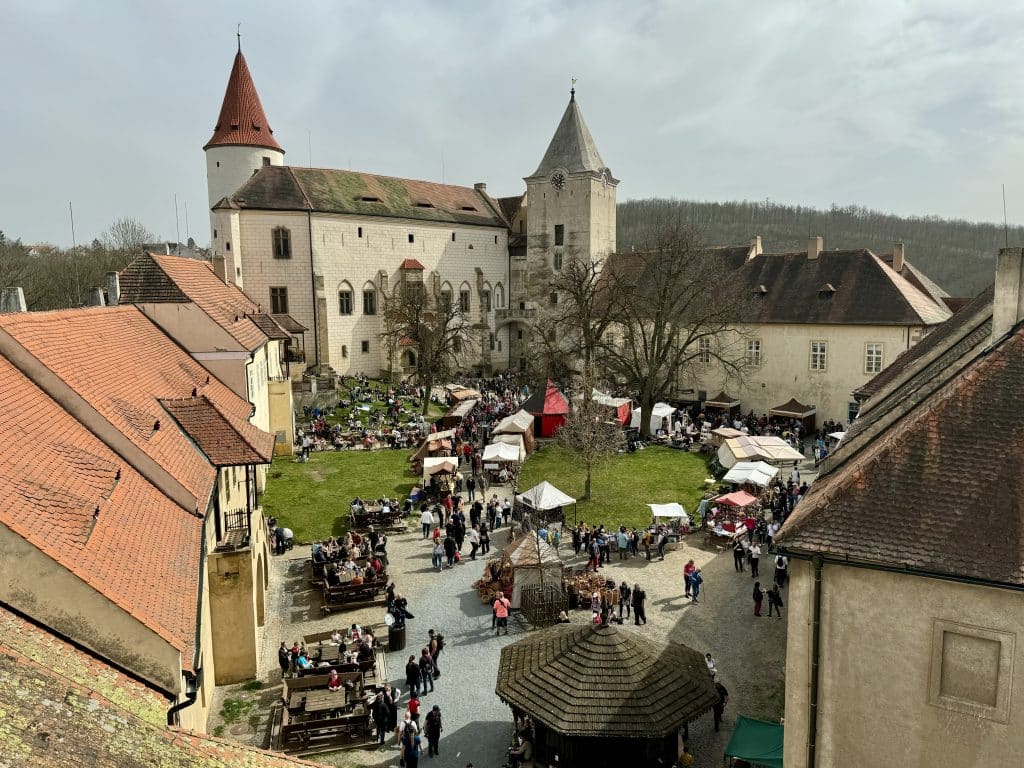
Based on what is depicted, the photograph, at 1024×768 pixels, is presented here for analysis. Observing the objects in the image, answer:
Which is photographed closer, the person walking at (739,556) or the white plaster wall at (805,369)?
the person walking at (739,556)

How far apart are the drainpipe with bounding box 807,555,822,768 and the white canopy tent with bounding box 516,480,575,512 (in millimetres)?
15090

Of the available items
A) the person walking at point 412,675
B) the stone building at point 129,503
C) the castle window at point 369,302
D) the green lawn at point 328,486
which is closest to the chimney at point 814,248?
the green lawn at point 328,486

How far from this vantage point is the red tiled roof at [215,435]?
15.6 m

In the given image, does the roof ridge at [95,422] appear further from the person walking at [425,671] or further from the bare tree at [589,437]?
the bare tree at [589,437]

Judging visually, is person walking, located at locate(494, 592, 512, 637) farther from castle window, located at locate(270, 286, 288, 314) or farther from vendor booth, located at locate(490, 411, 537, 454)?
castle window, located at locate(270, 286, 288, 314)

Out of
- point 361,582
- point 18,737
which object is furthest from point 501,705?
point 18,737

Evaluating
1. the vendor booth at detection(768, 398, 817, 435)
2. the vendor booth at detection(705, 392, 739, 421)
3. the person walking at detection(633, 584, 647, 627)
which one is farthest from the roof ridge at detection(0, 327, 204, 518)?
the vendor booth at detection(705, 392, 739, 421)

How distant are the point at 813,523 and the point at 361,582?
45.1ft

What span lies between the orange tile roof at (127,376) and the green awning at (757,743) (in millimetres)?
9999

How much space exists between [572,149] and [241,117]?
25126 mm

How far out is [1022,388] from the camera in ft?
30.2

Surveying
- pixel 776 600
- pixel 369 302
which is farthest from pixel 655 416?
pixel 369 302

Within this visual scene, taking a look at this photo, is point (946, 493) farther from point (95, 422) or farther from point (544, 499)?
point (544, 499)

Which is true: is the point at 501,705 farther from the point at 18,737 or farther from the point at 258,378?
the point at 258,378
